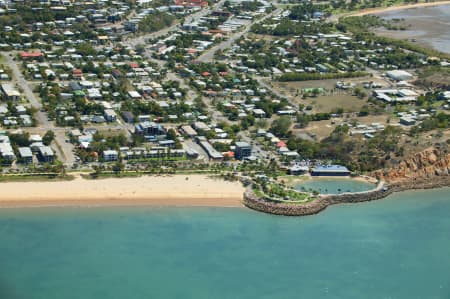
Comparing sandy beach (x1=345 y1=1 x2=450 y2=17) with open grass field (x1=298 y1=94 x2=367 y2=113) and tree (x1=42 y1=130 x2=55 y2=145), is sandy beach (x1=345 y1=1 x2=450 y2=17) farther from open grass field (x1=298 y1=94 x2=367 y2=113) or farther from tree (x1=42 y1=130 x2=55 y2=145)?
tree (x1=42 y1=130 x2=55 y2=145)

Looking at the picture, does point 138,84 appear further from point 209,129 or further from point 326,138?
point 326,138

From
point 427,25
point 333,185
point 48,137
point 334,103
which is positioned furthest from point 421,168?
point 427,25

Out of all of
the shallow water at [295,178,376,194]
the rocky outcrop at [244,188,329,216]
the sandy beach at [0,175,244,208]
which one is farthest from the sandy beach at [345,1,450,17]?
the rocky outcrop at [244,188,329,216]

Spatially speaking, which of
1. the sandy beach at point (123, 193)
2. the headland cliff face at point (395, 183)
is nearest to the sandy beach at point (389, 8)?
the headland cliff face at point (395, 183)

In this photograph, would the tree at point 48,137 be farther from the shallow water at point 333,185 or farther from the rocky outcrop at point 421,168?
the rocky outcrop at point 421,168

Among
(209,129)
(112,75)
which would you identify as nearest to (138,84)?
(112,75)

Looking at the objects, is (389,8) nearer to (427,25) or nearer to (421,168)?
(427,25)
